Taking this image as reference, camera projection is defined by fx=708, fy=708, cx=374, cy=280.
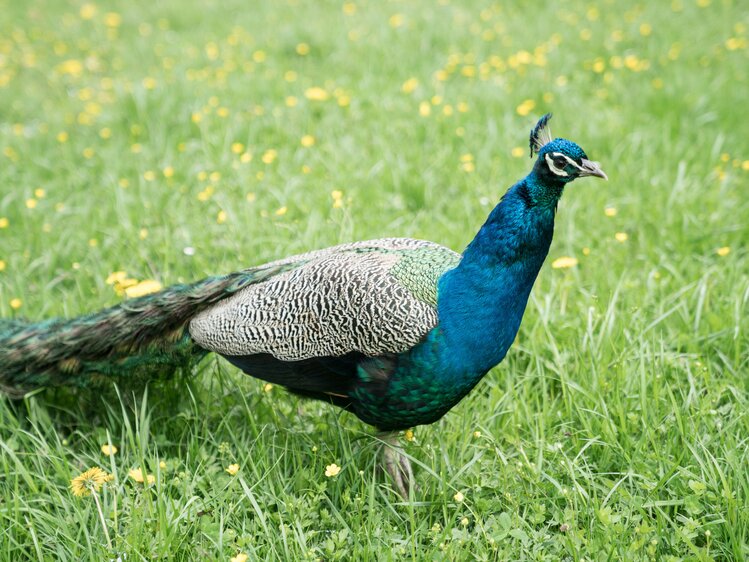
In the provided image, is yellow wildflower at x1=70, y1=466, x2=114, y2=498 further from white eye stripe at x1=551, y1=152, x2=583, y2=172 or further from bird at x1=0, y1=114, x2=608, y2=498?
white eye stripe at x1=551, y1=152, x2=583, y2=172

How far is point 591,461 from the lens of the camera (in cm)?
268

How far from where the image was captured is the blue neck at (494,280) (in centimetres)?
238

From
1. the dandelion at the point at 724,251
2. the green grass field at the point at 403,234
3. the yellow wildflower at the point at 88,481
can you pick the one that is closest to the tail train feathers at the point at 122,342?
the green grass field at the point at 403,234

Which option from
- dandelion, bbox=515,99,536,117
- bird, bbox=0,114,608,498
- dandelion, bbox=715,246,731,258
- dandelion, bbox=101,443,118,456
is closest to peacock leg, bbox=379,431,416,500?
bird, bbox=0,114,608,498

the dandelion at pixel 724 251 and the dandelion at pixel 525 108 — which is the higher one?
the dandelion at pixel 525 108

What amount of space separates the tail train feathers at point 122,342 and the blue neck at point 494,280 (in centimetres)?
80

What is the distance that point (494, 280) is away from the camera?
2.42 metres

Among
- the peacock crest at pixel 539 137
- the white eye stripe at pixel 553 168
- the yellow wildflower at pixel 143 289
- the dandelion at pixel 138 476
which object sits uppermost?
the peacock crest at pixel 539 137

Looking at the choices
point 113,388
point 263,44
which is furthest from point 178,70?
point 113,388

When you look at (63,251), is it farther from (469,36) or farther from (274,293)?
(469,36)

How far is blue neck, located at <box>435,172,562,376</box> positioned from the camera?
2.38m

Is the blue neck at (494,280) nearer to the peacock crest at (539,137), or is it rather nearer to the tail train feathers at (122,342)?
the peacock crest at (539,137)

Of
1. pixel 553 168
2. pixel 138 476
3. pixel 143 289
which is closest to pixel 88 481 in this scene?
pixel 138 476

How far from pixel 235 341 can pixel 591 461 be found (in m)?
1.42
